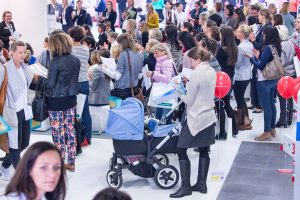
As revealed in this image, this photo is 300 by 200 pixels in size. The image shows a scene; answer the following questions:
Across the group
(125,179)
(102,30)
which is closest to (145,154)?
(125,179)

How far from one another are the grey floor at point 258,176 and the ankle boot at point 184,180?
33 cm

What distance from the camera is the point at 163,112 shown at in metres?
7.56

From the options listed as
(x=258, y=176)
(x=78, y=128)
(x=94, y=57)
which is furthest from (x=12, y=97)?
(x=258, y=176)

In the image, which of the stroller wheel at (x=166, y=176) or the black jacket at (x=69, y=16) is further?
the black jacket at (x=69, y=16)

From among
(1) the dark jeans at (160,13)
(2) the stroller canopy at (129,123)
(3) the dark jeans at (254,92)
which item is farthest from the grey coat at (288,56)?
(1) the dark jeans at (160,13)

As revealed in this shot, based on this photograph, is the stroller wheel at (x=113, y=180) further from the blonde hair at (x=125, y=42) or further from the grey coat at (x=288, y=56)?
the grey coat at (x=288, y=56)

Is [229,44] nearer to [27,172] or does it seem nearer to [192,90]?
[192,90]

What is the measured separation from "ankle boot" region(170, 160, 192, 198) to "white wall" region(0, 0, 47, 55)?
8.71 meters

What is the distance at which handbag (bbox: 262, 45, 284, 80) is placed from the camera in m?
7.41

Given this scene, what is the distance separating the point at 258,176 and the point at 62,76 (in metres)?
2.44

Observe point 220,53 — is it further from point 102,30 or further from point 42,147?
point 42,147

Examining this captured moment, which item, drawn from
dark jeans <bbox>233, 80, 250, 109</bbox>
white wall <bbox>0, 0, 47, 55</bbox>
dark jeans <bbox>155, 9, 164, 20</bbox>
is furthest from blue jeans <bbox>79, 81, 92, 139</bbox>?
dark jeans <bbox>155, 9, 164, 20</bbox>

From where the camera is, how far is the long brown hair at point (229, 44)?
299 inches

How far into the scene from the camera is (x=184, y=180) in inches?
224
